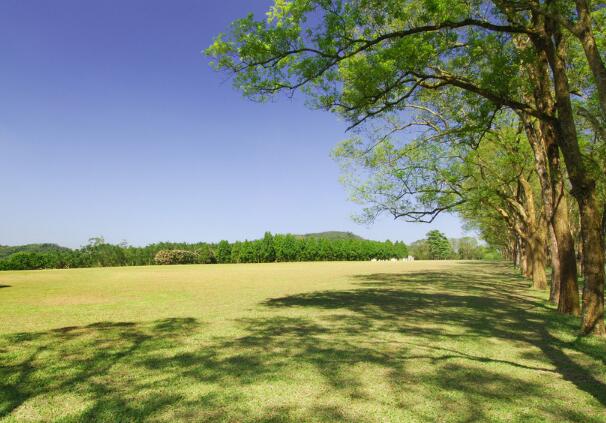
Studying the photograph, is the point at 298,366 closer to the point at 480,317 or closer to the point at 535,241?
the point at 480,317

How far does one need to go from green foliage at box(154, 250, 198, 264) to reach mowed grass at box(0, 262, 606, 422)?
159ft

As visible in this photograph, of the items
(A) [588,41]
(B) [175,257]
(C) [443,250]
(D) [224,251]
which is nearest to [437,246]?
(C) [443,250]

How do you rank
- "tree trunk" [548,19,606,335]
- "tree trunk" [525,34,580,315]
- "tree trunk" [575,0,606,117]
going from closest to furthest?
"tree trunk" [575,0,606,117]
"tree trunk" [548,19,606,335]
"tree trunk" [525,34,580,315]

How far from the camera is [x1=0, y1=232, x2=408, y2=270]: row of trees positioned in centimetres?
4733

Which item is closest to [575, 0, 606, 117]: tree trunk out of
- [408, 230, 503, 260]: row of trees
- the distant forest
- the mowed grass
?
the mowed grass

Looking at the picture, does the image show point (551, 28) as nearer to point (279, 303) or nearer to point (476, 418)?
point (476, 418)

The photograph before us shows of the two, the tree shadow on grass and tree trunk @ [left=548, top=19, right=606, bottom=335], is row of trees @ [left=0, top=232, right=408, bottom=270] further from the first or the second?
tree trunk @ [left=548, top=19, right=606, bottom=335]

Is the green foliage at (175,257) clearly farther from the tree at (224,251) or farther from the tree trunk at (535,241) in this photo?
the tree trunk at (535,241)

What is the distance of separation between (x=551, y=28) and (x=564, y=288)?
24.2ft

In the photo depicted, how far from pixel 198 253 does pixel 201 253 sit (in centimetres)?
48

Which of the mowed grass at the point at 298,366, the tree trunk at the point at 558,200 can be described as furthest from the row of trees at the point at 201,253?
the tree trunk at the point at 558,200

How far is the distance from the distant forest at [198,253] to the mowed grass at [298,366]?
4266 centimetres

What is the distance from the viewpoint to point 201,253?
62688 mm

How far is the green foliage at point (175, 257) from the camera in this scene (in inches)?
2294
